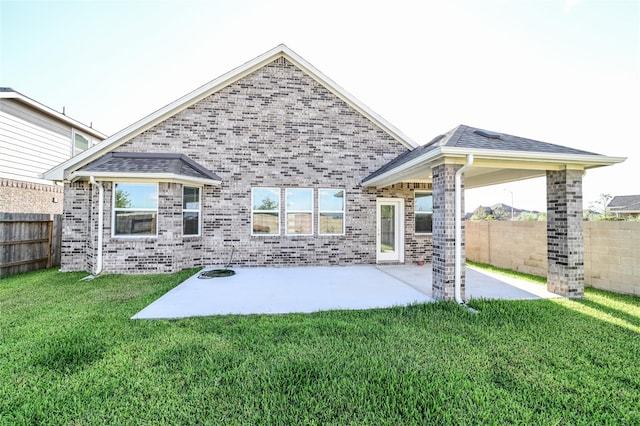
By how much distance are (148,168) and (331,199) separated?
591 centimetres

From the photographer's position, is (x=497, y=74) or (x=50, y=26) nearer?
(x=50, y=26)

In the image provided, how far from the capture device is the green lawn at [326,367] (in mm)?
2531

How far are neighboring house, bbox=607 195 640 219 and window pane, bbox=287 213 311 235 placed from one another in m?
32.1

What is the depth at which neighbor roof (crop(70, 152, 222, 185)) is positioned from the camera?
7926 millimetres

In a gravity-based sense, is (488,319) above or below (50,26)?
below

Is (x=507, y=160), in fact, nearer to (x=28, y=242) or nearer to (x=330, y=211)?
(x=330, y=211)

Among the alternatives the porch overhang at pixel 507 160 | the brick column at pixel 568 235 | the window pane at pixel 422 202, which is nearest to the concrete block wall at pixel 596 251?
the brick column at pixel 568 235

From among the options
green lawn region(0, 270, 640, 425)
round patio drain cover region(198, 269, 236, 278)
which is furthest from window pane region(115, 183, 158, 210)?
green lawn region(0, 270, 640, 425)

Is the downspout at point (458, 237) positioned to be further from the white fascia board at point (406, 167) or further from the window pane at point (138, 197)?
the window pane at point (138, 197)

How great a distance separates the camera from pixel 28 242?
8.68 metres

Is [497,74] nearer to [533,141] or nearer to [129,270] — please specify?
[533,141]

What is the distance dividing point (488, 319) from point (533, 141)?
4.72m

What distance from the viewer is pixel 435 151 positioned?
17.8 ft

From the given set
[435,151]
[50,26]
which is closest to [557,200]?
[435,151]
